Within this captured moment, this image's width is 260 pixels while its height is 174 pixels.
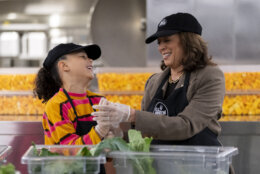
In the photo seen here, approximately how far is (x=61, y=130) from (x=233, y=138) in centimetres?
170

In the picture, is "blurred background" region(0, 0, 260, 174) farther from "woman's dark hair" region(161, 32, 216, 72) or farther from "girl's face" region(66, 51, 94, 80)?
"woman's dark hair" region(161, 32, 216, 72)

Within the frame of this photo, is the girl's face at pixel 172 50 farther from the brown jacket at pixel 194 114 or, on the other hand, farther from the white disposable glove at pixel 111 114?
the white disposable glove at pixel 111 114

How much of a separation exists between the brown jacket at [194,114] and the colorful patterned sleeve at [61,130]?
0.23m

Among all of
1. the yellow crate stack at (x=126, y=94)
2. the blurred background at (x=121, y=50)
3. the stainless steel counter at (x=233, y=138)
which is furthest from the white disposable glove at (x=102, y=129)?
the yellow crate stack at (x=126, y=94)

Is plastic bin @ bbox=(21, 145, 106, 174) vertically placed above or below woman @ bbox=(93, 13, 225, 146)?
below

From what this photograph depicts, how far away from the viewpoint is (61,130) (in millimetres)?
1971

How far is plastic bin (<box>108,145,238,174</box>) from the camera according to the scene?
1584mm

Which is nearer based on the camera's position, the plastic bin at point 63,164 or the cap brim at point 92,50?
the plastic bin at point 63,164

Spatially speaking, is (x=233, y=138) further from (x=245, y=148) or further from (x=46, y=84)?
(x=46, y=84)

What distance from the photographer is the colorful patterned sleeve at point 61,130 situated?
194cm

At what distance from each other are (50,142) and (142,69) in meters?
1.78

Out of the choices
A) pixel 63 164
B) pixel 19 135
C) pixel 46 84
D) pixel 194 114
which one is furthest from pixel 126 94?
pixel 63 164

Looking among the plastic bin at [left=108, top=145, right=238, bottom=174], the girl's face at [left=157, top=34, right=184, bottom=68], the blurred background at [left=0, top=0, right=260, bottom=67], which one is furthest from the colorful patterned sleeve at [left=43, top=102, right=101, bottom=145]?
the blurred background at [left=0, top=0, right=260, bottom=67]

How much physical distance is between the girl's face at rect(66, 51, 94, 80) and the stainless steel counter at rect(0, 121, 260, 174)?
1.24 meters
